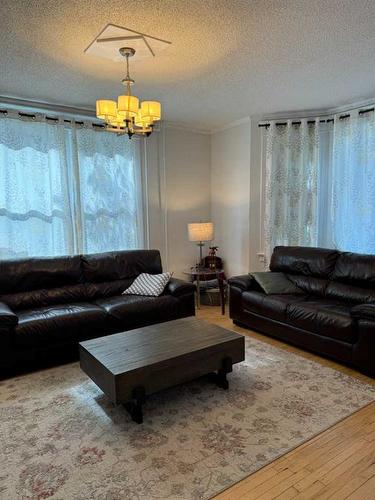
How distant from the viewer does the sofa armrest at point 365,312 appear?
8.80 feet

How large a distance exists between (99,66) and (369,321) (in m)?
3.13

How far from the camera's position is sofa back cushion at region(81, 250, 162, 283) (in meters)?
3.97

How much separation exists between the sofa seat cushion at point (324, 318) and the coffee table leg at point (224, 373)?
1.01m

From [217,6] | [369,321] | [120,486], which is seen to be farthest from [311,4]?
[120,486]

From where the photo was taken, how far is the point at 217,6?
2.14 m

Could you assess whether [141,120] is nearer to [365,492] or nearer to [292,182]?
[292,182]

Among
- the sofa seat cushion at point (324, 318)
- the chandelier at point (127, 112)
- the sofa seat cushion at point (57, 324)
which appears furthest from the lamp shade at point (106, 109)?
the sofa seat cushion at point (324, 318)

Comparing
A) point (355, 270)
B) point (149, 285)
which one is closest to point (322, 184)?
point (355, 270)

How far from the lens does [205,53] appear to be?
2.77 meters

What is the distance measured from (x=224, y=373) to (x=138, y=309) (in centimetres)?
125

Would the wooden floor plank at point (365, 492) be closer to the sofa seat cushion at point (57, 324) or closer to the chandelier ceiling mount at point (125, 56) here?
the sofa seat cushion at point (57, 324)

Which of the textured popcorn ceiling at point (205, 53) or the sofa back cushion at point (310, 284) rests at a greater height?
the textured popcorn ceiling at point (205, 53)

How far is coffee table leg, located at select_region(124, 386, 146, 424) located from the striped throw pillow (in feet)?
5.47

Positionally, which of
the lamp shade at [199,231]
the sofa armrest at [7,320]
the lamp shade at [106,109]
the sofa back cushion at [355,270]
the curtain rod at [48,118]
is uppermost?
the curtain rod at [48,118]
